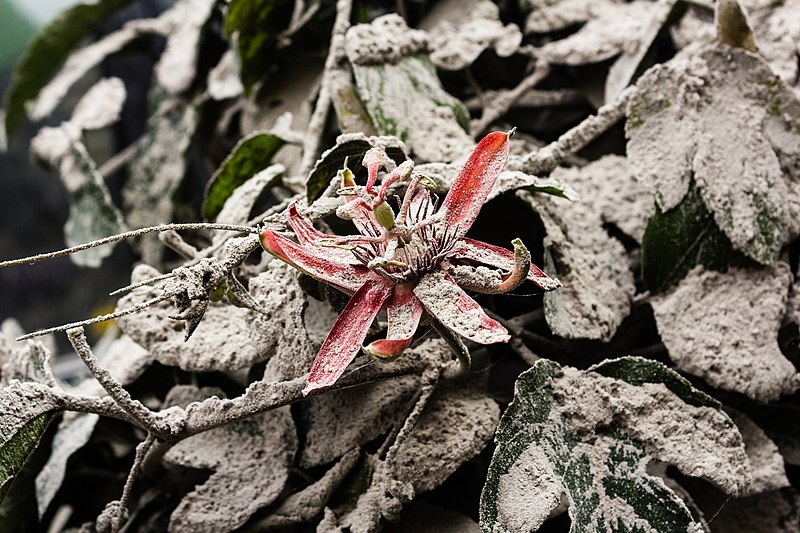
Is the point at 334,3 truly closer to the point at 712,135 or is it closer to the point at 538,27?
the point at 538,27

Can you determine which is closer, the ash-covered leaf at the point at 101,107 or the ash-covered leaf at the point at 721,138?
the ash-covered leaf at the point at 721,138

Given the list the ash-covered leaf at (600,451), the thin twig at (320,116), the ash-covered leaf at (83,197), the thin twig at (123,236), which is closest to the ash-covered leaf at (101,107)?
the ash-covered leaf at (83,197)

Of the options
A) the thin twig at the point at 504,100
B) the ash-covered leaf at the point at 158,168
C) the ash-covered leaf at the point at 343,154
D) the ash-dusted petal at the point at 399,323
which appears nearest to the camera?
the ash-dusted petal at the point at 399,323

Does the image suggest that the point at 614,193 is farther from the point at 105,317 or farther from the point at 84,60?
the point at 84,60

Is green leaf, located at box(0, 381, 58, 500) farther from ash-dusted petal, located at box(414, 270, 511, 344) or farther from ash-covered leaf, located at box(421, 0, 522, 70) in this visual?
ash-covered leaf, located at box(421, 0, 522, 70)

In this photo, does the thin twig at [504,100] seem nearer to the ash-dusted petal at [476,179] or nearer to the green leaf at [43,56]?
the ash-dusted petal at [476,179]

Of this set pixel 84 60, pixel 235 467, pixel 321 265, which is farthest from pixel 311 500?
pixel 84 60

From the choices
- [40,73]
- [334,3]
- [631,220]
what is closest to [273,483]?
[631,220]
